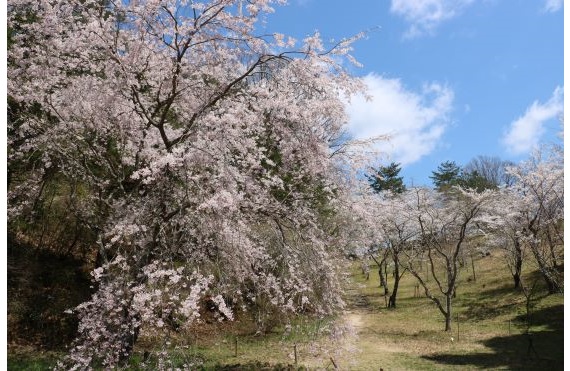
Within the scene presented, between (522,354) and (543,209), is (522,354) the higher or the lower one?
the lower one

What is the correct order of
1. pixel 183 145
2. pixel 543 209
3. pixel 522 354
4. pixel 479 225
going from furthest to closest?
pixel 479 225 → pixel 543 209 → pixel 522 354 → pixel 183 145

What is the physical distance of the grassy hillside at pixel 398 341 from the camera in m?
9.48

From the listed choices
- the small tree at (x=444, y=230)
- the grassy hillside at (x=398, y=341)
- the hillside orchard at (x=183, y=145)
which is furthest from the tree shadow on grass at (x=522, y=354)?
the hillside orchard at (x=183, y=145)

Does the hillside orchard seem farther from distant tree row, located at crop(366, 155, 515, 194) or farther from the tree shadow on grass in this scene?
distant tree row, located at crop(366, 155, 515, 194)

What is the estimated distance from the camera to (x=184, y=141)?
7027 mm

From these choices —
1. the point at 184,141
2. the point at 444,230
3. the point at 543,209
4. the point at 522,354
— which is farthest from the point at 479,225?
the point at 184,141

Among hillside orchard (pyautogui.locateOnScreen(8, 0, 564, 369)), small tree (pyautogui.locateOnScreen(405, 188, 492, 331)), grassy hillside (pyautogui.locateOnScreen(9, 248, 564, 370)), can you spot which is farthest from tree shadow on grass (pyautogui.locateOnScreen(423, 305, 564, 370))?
hillside orchard (pyautogui.locateOnScreen(8, 0, 564, 369))

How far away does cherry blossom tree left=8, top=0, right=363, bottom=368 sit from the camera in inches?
259

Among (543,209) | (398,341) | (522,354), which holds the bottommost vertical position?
(522,354)

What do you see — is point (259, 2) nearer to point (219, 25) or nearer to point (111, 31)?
point (219, 25)

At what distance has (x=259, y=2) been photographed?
7.04m

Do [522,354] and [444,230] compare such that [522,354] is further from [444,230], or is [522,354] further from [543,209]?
[444,230]

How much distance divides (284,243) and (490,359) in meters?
8.18

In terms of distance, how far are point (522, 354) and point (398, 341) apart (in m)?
3.76
